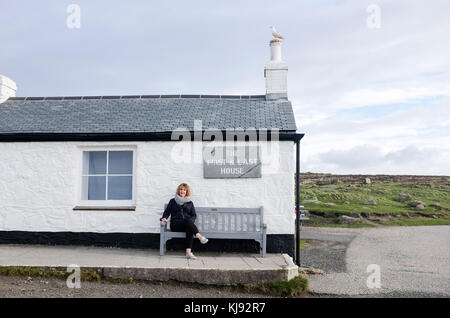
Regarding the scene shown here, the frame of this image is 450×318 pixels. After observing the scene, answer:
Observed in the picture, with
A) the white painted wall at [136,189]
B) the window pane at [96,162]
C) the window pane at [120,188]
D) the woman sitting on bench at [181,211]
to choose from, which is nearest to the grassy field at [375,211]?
the white painted wall at [136,189]

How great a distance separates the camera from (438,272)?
799 cm

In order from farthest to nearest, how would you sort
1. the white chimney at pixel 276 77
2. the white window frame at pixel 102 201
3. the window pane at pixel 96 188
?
the white chimney at pixel 276 77, the window pane at pixel 96 188, the white window frame at pixel 102 201

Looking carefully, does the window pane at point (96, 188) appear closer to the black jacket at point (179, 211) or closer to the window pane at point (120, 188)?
the window pane at point (120, 188)

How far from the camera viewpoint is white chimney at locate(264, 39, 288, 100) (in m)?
10.1

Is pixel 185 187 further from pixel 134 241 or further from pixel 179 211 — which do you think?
pixel 134 241

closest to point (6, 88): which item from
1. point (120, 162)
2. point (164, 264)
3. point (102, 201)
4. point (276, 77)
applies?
point (120, 162)

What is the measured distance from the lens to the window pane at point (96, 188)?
8.75 m

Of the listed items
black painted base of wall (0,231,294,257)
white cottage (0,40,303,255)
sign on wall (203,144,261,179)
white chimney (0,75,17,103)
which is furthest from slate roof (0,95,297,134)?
black painted base of wall (0,231,294,257)

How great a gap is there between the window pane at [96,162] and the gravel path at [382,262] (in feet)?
16.9

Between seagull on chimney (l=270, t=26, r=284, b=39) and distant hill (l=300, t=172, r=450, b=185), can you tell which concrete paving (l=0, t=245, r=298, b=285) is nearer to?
seagull on chimney (l=270, t=26, r=284, b=39)

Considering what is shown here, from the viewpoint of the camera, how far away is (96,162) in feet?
29.0

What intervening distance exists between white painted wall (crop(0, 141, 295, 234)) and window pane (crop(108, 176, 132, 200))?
0.34 meters

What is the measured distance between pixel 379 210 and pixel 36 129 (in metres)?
16.8
